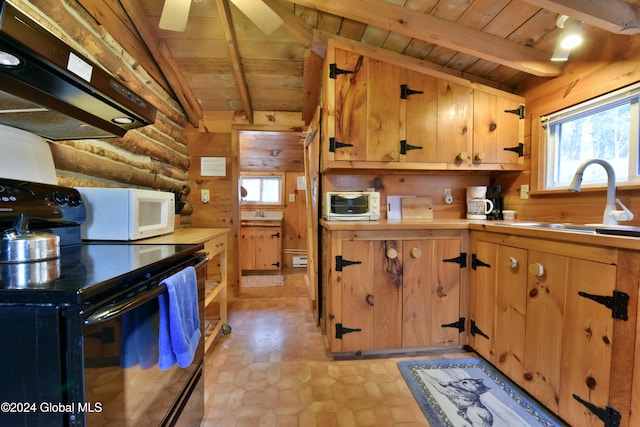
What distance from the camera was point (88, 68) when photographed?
891mm

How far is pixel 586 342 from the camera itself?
1.20 metres

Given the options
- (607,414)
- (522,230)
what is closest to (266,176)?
(522,230)

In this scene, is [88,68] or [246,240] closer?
[88,68]

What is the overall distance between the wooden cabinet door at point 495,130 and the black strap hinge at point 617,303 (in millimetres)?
1306

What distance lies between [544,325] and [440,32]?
6.28ft

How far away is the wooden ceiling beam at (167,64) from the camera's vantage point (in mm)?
1874

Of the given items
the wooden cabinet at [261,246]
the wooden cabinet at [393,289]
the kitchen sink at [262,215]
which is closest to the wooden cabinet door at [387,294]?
the wooden cabinet at [393,289]

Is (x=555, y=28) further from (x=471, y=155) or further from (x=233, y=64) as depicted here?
(x=233, y=64)

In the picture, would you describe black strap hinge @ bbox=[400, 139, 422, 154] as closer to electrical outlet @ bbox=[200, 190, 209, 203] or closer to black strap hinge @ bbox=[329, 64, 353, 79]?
black strap hinge @ bbox=[329, 64, 353, 79]

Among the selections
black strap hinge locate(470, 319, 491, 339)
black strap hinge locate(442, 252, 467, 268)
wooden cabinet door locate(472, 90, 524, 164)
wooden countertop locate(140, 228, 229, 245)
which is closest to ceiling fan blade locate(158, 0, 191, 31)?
wooden countertop locate(140, 228, 229, 245)

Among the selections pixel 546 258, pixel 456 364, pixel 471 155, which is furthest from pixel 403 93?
pixel 456 364

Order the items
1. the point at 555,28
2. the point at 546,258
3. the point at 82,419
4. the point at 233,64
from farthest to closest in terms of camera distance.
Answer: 1. the point at 233,64
2. the point at 555,28
3. the point at 546,258
4. the point at 82,419

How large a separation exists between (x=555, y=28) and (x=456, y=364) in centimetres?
236

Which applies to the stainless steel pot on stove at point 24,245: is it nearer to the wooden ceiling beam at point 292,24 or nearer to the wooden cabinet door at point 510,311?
the wooden ceiling beam at point 292,24
